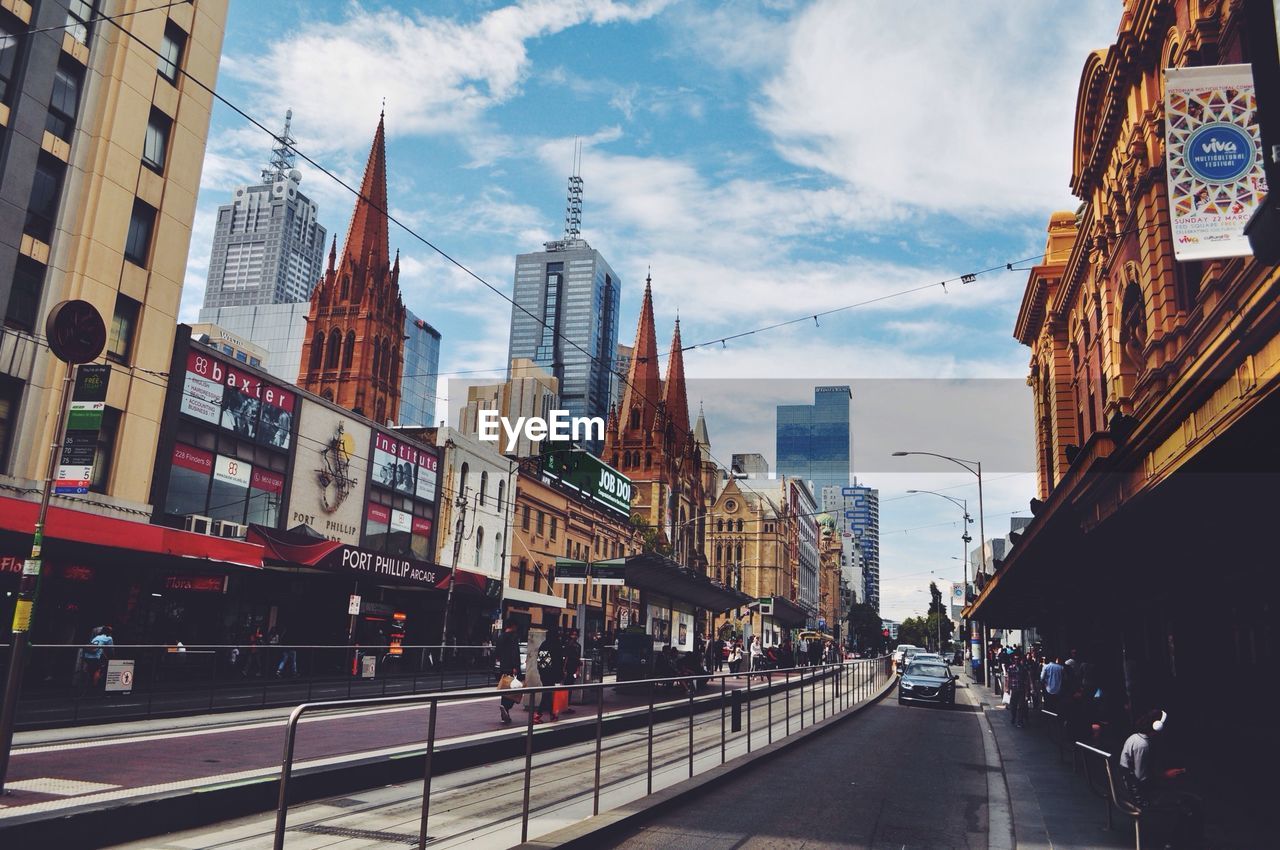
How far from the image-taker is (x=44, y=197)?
2428 centimetres

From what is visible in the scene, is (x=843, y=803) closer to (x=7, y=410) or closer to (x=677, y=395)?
(x=7, y=410)

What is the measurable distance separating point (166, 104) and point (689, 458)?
88.2 metres

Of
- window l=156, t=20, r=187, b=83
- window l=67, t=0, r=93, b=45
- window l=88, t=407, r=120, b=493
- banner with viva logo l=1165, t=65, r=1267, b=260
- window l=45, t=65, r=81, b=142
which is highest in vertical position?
window l=156, t=20, r=187, b=83

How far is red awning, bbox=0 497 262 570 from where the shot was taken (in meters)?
20.1

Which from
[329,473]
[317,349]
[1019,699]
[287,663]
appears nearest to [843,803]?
[1019,699]

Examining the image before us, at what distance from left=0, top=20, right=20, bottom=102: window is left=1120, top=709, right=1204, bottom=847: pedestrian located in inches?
1082

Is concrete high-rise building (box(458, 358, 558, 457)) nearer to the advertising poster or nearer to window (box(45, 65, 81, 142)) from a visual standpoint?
the advertising poster

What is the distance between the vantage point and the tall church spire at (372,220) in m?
79.8

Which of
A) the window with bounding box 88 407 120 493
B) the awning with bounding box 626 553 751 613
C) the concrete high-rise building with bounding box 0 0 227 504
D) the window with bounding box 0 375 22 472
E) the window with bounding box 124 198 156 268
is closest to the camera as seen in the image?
the window with bounding box 0 375 22 472

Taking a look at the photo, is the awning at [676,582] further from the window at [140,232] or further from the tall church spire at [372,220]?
the tall church spire at [372,220]

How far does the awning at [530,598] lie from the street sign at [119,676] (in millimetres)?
28020

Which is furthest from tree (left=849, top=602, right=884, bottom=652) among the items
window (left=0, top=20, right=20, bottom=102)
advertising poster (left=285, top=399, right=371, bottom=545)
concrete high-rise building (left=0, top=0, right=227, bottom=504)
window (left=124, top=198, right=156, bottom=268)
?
window (left=0, top=20, right=20, bottom=102)

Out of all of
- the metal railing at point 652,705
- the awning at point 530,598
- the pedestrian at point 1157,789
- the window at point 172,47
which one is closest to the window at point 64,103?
the window at point 172,47

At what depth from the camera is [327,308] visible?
8450 cm
